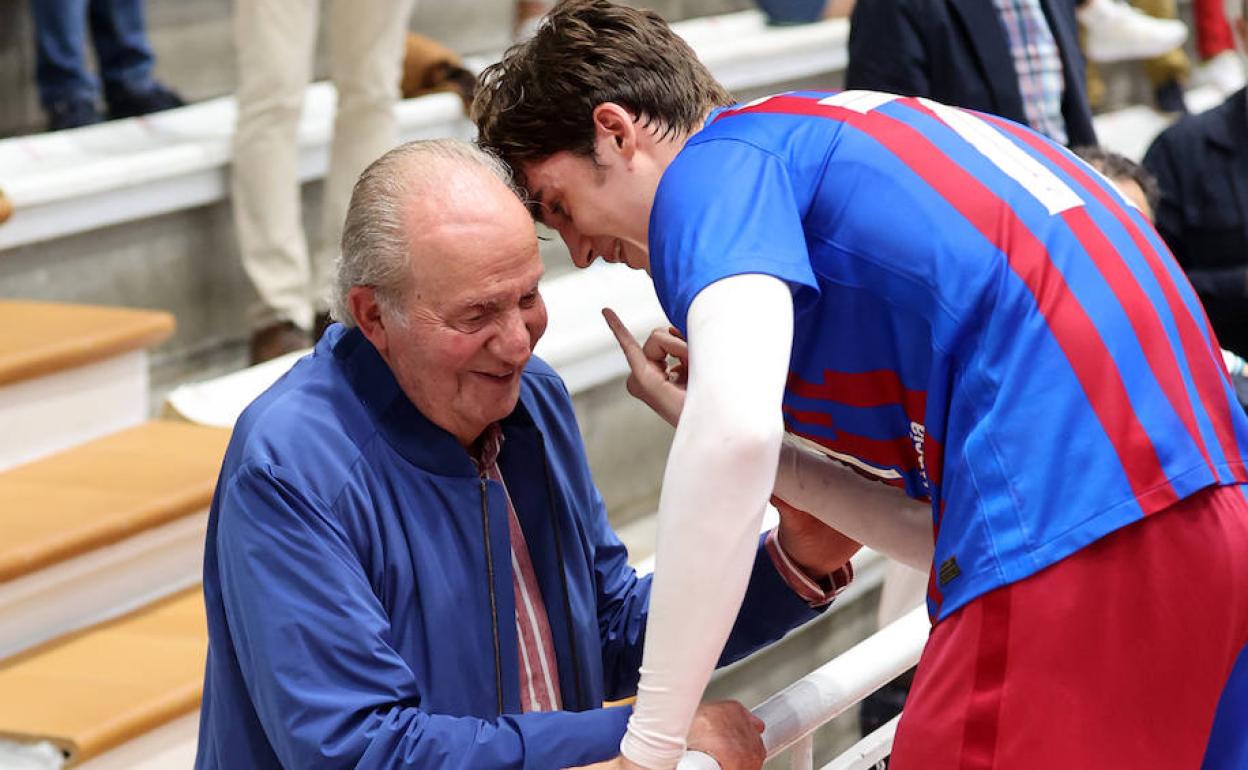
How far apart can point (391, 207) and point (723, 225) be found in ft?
1.00

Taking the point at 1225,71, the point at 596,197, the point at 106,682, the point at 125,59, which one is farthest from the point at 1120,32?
the point at 596,197

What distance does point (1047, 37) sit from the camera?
302 cm

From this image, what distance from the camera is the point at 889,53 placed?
293cm

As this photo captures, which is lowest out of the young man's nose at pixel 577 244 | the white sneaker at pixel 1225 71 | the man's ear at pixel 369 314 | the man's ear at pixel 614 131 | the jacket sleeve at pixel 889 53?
the white sneaker at pixel 1225 71

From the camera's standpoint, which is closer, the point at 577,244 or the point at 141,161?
the point at 577,244

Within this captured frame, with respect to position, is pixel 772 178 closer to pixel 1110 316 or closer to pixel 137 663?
pixel 1110 316

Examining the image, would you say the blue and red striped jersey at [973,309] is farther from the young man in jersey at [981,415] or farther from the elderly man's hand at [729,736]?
the elderly man's hand at [729,736]

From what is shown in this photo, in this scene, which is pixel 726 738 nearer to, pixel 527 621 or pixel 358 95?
pixel 527 621

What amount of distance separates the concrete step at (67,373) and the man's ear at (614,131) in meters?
1.24

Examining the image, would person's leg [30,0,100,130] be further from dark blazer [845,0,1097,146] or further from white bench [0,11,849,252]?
dark blazer [845,0,1097,146]

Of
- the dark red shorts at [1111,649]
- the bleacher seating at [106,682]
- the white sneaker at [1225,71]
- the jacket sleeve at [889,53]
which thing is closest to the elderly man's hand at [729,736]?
the dark red shorts at [1111,649]

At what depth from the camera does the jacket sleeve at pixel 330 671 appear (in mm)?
1340

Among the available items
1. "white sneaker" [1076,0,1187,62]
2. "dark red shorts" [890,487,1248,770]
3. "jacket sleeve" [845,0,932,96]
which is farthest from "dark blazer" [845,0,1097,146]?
"white sneaker" [1076,0,1187,62]

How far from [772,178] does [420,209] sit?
11.6 inches
